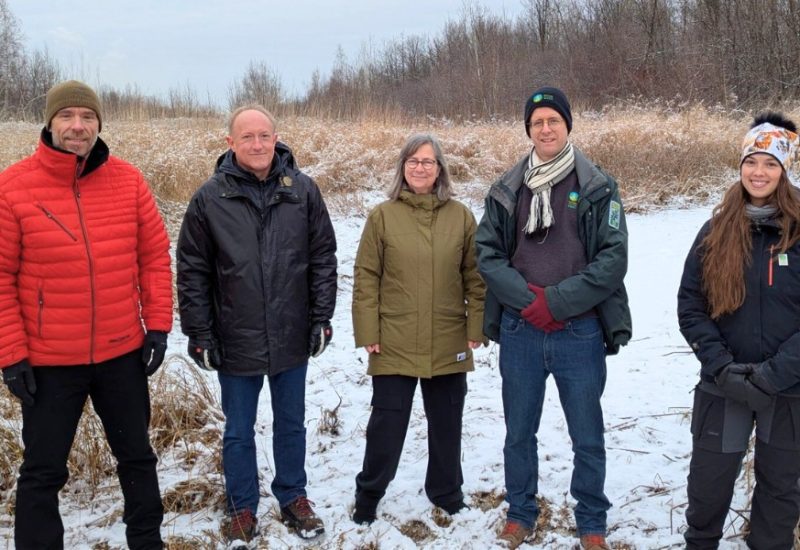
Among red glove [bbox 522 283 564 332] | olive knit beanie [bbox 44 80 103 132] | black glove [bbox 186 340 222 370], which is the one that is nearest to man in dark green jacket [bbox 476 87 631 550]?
red glove [bbox 522 283 564 332]

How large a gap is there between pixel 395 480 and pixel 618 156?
826cm

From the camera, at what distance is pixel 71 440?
8.37 ft

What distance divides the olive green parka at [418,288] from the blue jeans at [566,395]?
0.26 metres

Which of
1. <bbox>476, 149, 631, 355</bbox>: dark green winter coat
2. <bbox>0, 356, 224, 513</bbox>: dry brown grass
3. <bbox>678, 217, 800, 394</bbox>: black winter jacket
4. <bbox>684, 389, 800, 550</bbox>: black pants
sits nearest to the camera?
<bbox>678, 217, 800, 394</bbox>: black winter jacket

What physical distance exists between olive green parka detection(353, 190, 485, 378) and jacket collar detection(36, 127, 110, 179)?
1216 millimetres

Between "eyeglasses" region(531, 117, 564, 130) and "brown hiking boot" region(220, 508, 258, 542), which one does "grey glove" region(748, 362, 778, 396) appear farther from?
"brown hiking boot" region(220, 508, 258, 542)

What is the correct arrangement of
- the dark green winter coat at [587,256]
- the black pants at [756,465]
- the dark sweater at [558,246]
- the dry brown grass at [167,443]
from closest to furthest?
the black pants at [756,465] → the dark green winter coat at [587,256] → the dark sweater at [558,246] → the dry brown grass at [167,443]

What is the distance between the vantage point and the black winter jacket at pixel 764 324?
2.27 metres

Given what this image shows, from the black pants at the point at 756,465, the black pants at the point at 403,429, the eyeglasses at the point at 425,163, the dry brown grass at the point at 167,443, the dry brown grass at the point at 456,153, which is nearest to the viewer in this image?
the black pants at the point at 756,465

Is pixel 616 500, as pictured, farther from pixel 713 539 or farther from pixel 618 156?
pixel 618 156

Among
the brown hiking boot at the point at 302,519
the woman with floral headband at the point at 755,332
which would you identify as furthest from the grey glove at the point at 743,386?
the brown hiking boot at the point at 302,519

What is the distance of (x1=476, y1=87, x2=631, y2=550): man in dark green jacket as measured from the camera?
2.57 meters

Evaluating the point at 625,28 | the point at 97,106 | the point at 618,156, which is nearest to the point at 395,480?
the point at 97,106

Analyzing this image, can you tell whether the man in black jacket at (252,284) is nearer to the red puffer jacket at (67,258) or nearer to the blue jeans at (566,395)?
the red puffer jacket at (67,258)
